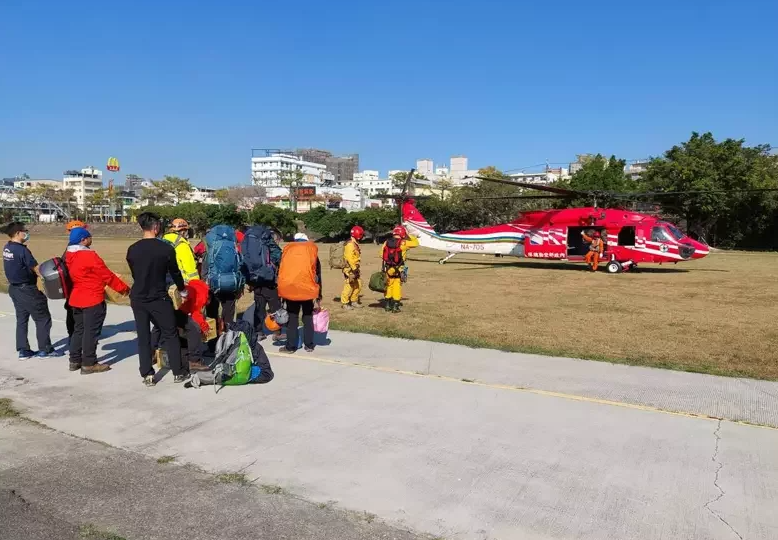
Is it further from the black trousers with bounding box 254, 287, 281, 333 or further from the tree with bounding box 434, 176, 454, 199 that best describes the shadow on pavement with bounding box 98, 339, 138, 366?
the tree with bounding box 434, 176, 454, 199

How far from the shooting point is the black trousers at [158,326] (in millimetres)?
5547

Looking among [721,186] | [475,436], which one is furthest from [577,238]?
[721,186]

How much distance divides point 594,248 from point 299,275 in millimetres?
15660

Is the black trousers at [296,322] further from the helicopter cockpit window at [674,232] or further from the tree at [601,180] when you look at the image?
the tree at [601,180]

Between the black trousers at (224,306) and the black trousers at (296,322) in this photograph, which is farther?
the black trousers at (296,322)

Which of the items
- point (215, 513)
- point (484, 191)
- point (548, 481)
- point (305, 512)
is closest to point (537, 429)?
point (548, 481)

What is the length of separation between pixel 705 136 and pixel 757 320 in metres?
36.3

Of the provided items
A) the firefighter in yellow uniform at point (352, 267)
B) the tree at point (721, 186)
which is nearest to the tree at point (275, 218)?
the tree at point (721, 186)

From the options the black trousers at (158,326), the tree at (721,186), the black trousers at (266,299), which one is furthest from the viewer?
the tree at (721,186)

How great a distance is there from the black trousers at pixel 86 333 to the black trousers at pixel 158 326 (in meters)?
0.72

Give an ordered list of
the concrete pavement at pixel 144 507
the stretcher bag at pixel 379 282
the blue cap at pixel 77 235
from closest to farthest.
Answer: the concrete pavement at pixel 144 507 < the blue cap at pixel 77 235 < the stretcher bag at pixel 379 282

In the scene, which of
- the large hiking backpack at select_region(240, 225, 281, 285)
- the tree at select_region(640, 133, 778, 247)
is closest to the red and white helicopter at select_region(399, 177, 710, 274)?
the large hiking backpack at select_region(240, 225, 281, 285)

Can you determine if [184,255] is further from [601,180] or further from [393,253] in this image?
[601,180]

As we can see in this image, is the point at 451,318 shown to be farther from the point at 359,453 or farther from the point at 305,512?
the point at 305,512
